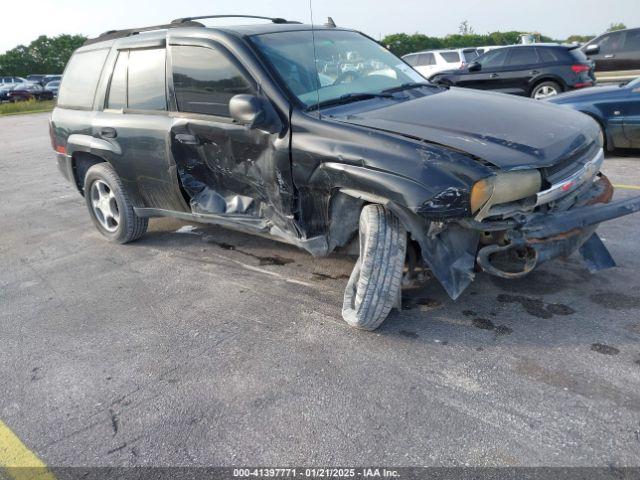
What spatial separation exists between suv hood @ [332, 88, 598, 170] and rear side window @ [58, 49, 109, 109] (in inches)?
107

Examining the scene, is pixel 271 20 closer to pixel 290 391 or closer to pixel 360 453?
pixel 290 391

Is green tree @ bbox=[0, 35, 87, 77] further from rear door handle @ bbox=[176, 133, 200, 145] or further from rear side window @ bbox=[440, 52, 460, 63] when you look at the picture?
rear door handle @ bbox=[176, 133, 200, 145]

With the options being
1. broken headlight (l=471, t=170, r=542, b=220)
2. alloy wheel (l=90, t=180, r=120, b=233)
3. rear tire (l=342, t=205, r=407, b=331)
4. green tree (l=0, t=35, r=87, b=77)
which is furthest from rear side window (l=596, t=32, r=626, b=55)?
green tree (l=0, t=35, r=87, b=77)

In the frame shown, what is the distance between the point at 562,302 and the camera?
3.59 meters

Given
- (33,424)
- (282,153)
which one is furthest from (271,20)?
(33,424)

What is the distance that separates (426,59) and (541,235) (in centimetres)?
1717

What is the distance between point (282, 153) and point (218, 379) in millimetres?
1456

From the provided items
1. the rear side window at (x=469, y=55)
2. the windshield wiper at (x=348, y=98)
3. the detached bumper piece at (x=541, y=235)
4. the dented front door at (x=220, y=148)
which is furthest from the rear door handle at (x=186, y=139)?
the rear side window at (x=469, y=55)

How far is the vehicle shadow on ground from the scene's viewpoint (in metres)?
3.23

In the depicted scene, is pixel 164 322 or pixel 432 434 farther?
pixel 164 322

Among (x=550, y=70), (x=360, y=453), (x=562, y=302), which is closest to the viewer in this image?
(x=360, y=453)

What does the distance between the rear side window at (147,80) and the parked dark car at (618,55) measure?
12760 mm

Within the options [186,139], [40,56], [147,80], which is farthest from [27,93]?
[186,139]

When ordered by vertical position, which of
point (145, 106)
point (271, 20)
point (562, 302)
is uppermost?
point (271, 20)
